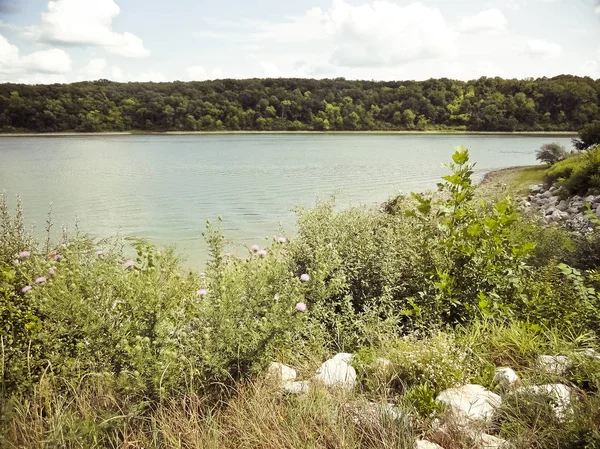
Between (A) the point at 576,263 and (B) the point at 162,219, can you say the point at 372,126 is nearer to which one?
(B) the point at 162,219

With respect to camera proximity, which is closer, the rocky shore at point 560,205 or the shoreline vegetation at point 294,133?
the rocky shore at point 560,205

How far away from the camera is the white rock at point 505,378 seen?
3662mm

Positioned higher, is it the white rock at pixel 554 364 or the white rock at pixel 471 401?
the white rock at pixel 554 364

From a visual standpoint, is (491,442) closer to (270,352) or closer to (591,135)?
(270,352)

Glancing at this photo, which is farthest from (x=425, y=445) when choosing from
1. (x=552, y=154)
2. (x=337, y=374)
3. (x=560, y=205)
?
(x=552, y=154)

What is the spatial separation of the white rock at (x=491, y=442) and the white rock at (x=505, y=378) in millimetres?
772

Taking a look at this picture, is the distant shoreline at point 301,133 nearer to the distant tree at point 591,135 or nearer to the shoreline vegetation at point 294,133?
the shoreline vegetation at point 294,133

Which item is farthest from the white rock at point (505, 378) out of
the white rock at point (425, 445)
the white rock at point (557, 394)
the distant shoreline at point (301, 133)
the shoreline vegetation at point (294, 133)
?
the distant shoreline at point (301, 133)

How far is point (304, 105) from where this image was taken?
113688mm

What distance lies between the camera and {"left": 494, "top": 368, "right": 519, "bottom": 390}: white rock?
12.0 feet

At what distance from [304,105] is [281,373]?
114 meters

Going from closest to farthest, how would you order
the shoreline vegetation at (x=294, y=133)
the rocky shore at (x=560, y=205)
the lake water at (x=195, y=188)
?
the rocky shore at (x=560, y=205), the lake water at (x=195, y=188), the shoreline vegetation at (x=294, y=133)

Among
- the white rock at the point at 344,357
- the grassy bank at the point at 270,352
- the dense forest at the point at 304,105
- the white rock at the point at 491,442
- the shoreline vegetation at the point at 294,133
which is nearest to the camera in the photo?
the white rock at the point at 491,442

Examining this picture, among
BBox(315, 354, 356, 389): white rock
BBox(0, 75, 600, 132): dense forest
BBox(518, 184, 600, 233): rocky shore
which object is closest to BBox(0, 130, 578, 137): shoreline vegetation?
BBox(0, 75, 600, 132): dense forest
